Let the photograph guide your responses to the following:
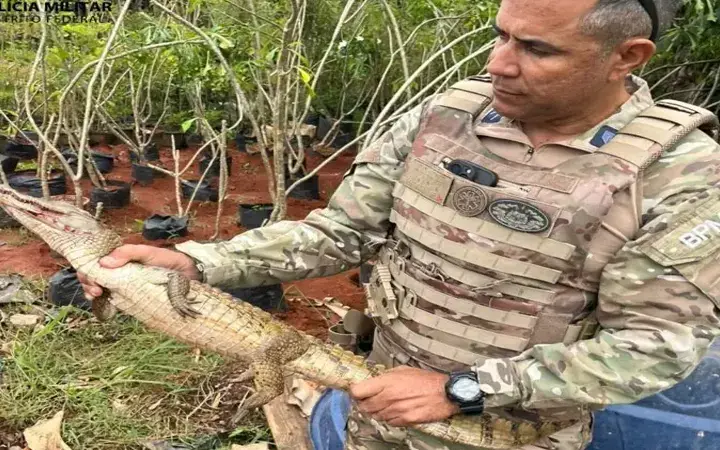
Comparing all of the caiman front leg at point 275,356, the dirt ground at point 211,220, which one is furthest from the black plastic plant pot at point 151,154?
the caiman front leg at point 275,356

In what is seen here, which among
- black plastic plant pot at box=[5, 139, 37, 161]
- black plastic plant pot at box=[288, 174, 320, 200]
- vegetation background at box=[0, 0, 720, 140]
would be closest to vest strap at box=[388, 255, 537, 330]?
vegetation background at box=[0, 0, 720, 140]

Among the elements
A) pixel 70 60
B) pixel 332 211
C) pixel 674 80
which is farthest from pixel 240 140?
pixel 332 211

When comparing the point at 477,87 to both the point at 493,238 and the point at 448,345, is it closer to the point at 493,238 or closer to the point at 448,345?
the point at 493,238

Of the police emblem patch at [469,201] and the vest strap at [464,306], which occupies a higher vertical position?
the police emblem patch at [469,201]

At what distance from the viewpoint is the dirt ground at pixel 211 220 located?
506cm

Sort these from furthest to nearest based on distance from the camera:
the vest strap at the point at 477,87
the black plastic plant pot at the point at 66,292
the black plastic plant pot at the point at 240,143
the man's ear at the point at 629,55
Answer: the black plastic plant pot at the point at 240,143, the black plastic plant pot at the point at 66,292, the vest strap at the point at 477,87, the man's ear at the point at 629,55

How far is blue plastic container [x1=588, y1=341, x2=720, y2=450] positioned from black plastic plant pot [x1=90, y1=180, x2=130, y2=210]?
5018 millimetres

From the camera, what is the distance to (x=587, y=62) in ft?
5.34

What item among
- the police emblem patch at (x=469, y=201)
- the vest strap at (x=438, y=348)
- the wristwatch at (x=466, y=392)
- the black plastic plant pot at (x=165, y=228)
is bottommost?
the black plastic plant pot at (x=165, y=228)

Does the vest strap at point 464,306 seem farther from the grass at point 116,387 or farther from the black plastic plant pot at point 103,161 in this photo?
the black plastic plant pot at point 103,161

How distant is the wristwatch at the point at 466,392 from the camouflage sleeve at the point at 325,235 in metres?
0.55

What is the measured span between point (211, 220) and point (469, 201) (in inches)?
197

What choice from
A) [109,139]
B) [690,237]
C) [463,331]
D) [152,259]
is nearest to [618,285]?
[690,237]

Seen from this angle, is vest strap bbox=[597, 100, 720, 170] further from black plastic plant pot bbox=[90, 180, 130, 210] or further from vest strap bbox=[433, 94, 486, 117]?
black plastic plant pot bbox=[90, 180, 130, 210]
